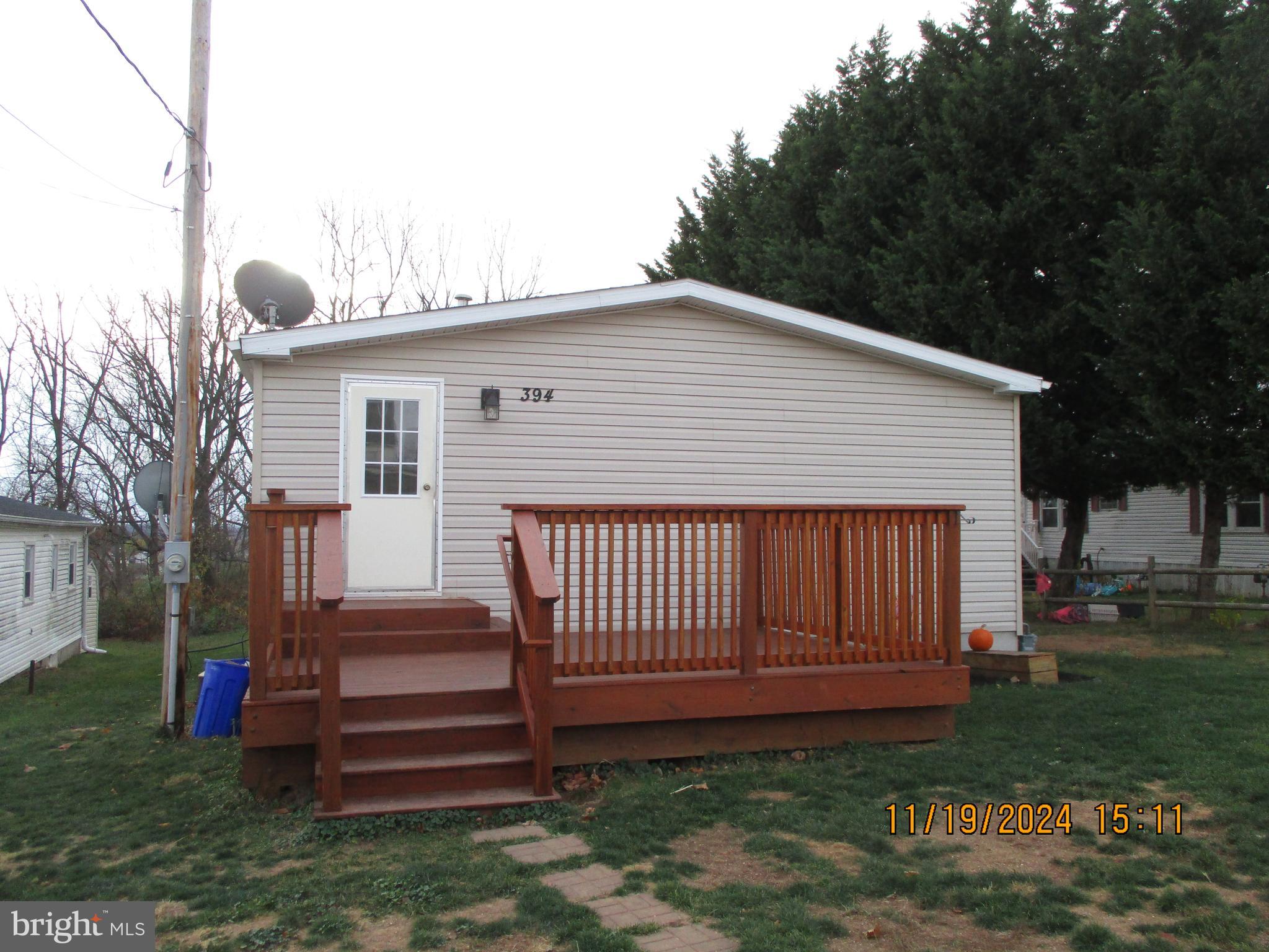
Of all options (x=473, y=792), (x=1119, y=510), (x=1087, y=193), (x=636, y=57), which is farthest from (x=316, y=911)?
(x=1119, y=510)

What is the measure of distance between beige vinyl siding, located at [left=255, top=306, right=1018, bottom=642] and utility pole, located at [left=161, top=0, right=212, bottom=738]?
52 cm

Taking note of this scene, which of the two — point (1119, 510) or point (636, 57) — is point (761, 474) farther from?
point (1119, 510)

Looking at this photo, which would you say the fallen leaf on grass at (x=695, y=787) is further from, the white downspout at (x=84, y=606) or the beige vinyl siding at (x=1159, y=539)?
the white downspout at (x=84, y=606)

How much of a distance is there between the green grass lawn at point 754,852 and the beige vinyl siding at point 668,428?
102 inches

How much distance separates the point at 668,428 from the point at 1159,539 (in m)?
16.1

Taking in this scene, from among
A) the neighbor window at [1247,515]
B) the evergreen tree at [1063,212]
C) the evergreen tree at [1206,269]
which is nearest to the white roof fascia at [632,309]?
the evergreen tree at [1206,269]

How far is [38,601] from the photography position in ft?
48.2

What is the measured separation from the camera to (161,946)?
3285 millimetres

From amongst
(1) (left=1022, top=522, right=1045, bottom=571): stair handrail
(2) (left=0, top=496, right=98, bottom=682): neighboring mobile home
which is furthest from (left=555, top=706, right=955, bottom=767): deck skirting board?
(1) (left=1022, top=522, right=1045, bottom=571): stair handrail

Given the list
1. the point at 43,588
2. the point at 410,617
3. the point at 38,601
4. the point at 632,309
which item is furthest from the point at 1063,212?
the point at 43,588

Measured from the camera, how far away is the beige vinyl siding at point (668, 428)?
7.85m

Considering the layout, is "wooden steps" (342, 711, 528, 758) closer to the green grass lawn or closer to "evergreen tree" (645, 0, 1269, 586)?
the green grass lawn

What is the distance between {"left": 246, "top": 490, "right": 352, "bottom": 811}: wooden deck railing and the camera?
Result: 15.2ft
